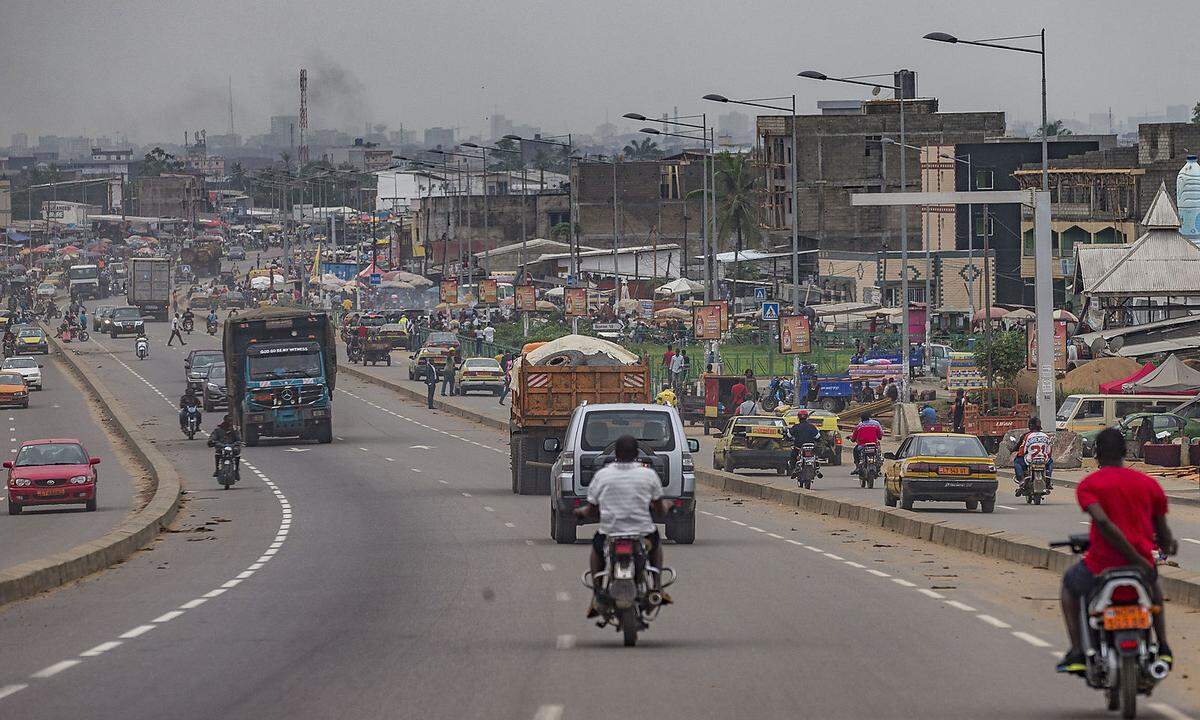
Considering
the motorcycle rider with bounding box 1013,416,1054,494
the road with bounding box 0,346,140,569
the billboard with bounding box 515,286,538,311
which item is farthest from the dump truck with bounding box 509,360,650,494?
the billboard with bounding box 515,286,538,311

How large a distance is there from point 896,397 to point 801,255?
6400cm

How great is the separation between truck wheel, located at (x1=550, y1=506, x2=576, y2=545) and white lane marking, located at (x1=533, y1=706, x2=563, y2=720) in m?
13.7

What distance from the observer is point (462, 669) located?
12891 mm

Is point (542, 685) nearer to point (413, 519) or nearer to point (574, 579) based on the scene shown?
point (574, 579)

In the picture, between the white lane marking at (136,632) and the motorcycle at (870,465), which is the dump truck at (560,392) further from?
the white lane marking at (136,632)

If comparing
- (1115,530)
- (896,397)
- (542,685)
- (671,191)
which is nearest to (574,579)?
(542,685)

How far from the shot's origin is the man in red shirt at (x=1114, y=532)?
10.3 metres

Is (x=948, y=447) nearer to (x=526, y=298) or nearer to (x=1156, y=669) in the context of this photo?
(x=1156, y=669)

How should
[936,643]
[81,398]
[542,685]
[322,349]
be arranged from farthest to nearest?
[81,398]
[322,349]
[936,643]
[542,685]

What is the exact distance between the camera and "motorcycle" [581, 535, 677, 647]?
1363 cm

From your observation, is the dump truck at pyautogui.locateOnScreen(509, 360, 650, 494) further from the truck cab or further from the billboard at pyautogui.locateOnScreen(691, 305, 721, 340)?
the billboard at pyautogui.locateOnScreen(691, 305, 721, 340)

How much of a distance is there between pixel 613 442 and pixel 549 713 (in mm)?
13363

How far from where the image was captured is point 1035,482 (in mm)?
33812

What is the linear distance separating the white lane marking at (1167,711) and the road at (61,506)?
17.7 m
